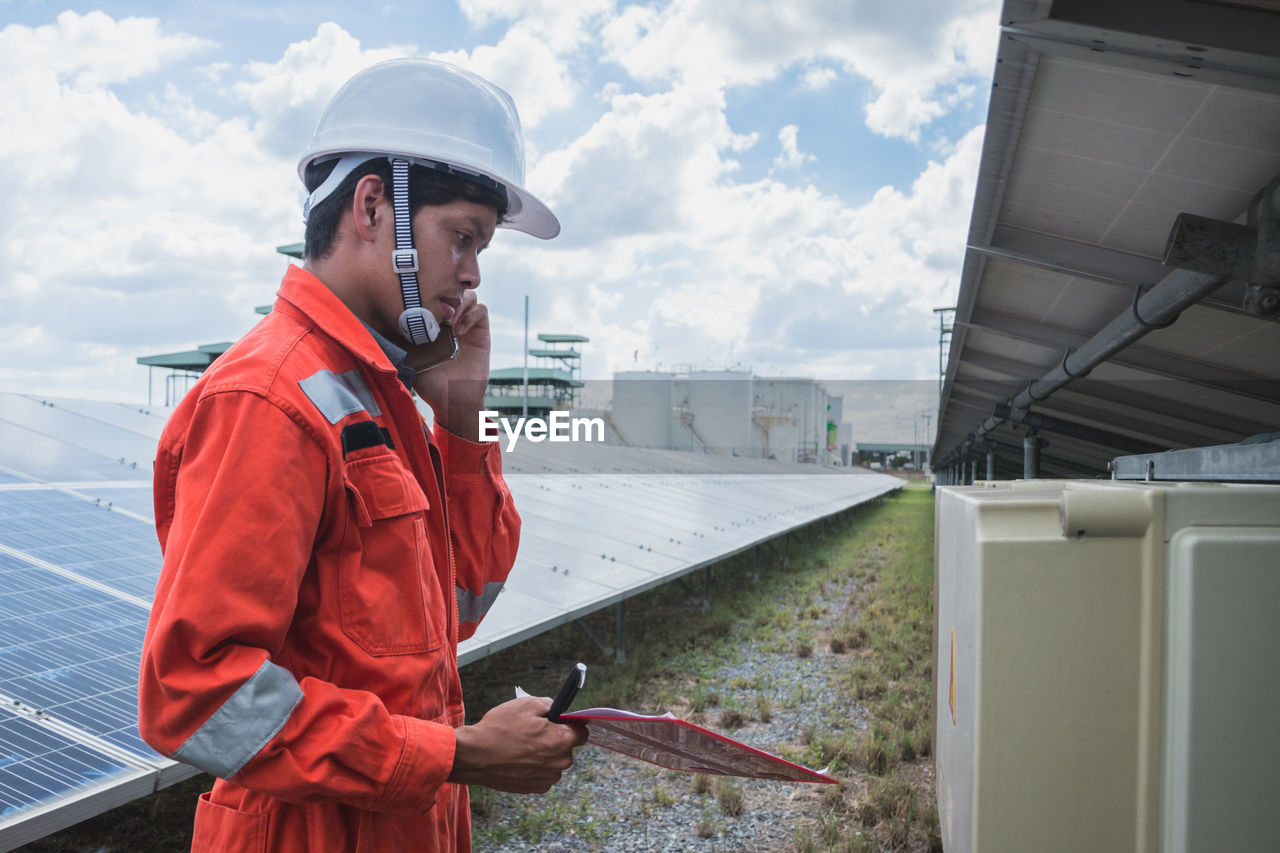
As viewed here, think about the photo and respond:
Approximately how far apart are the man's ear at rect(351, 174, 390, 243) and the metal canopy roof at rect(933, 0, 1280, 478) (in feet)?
6.31

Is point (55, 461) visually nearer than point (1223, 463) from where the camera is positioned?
No

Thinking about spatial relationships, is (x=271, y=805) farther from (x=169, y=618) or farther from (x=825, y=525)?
(x=825, y=525)

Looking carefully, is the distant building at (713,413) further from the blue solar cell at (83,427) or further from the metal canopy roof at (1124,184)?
the blue solar cell at (83,427)

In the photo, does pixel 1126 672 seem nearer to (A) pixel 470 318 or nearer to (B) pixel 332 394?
(B) pixel 332 394

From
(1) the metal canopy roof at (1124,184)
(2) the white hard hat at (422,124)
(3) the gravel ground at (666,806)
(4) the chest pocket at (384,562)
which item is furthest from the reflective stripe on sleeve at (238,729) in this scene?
(3) the gravel ground at (666,806)

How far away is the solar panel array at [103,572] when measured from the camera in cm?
260

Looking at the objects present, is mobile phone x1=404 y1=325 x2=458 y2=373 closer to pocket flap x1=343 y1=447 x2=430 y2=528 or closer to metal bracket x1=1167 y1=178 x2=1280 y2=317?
pocket flap x1=343 y1=447 x2=430 y2=528

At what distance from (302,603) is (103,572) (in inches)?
132

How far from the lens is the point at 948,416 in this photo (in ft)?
67.3

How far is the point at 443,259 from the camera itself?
5.49 ft

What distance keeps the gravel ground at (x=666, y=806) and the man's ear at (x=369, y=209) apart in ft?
11.3

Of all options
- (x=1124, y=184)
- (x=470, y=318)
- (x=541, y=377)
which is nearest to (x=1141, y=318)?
(x=1124, y=184)

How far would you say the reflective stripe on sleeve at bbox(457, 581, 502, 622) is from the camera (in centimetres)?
213

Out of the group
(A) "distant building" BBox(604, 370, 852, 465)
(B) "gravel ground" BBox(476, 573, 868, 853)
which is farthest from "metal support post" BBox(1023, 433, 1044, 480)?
(A) "distant building" BBox(604, 370, 852, 465)
